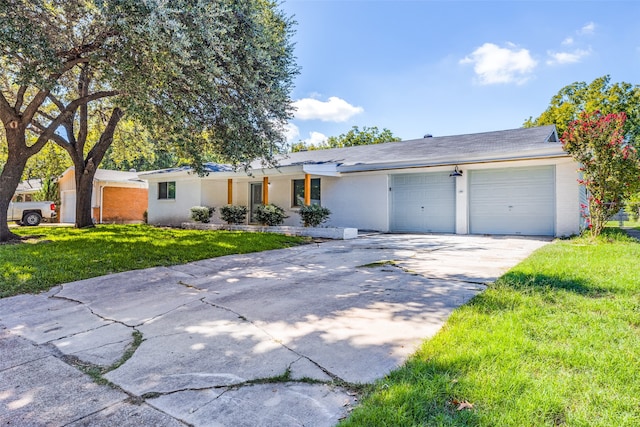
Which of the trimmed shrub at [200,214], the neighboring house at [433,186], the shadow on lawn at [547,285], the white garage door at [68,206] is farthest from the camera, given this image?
the white garage door at [68,206]

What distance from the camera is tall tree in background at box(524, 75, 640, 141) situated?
80.7ft

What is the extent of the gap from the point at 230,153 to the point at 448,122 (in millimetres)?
20177

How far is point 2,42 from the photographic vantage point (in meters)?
5.92

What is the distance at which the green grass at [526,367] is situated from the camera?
1935mm

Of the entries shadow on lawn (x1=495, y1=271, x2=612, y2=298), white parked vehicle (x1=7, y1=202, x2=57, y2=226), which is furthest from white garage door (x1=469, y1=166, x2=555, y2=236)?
white parked vehicle (x1=7, y1=202, x2=57, y2=226)

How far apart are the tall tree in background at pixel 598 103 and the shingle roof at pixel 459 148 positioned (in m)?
12.9

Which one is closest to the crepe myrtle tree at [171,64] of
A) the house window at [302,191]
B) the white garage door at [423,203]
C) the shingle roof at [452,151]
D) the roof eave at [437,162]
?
the shingle roof at [452,151]

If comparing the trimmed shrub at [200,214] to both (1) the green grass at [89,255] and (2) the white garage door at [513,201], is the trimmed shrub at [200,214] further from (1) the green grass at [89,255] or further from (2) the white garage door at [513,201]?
(2) the white garage door at [513,201]

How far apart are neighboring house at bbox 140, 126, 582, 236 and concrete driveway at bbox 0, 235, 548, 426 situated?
6579 mm

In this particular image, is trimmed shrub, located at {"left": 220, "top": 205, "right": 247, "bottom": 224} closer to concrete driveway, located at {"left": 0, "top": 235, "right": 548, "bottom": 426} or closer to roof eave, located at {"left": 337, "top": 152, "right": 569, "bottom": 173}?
roof eave, located at {"left": 337, "top": 152, "right": 569, "bottom": 173}

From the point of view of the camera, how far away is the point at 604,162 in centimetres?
880

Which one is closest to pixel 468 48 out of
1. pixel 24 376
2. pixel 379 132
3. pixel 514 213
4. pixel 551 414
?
pixel 514 213

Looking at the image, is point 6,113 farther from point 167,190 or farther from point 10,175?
point 167,190

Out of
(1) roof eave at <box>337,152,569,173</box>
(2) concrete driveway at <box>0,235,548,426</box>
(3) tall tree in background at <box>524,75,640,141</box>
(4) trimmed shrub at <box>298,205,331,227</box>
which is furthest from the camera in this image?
(3) tall tree in background at <box>524,75,640,141</box>
